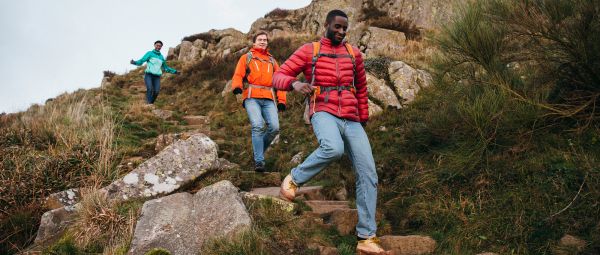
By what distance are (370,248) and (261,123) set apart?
108 inches

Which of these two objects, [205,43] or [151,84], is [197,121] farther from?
[205,43]

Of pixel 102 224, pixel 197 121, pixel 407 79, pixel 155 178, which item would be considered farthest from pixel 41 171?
pixel 407 79

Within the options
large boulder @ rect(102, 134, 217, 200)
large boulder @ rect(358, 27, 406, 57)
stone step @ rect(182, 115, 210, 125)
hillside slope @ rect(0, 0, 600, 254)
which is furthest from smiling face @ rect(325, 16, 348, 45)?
large boulder @ rect(358, 27, 406, 57)

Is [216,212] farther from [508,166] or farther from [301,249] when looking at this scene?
[508,166]

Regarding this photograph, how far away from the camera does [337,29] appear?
12.1 ft

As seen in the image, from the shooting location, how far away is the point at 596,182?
11.7 ft

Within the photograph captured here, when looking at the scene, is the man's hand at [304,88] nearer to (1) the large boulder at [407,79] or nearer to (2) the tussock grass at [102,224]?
(2) the tussock grass at [102,224]

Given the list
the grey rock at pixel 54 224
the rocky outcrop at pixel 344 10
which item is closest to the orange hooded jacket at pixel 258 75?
the grey rock at pixel 54 224

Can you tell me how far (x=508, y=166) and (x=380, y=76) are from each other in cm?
511

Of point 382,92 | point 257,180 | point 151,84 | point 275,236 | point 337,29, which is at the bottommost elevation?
point 257,180

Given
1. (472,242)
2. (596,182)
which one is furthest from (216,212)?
(596,182)

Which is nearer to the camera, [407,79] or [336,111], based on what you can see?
[336,111]

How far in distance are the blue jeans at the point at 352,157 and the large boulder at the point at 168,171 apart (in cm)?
146

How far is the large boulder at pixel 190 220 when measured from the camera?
3285 mm
